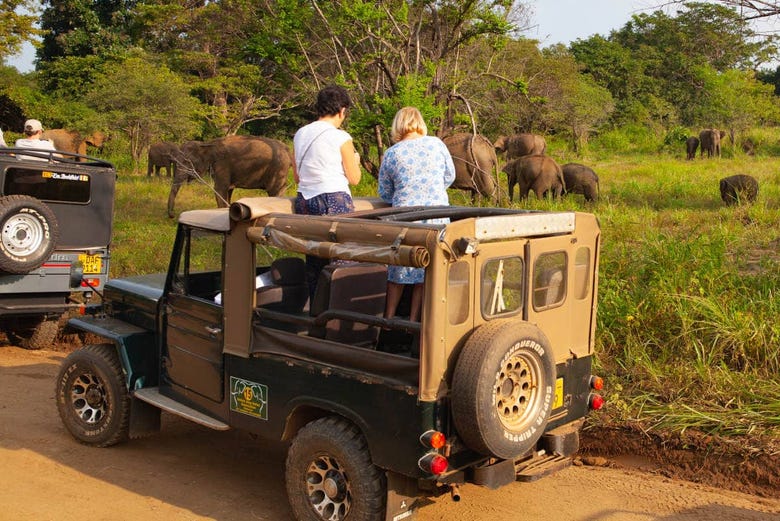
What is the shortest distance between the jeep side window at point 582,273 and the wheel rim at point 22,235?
5.43 m

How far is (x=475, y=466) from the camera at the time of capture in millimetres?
4492

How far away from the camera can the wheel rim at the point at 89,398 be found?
6.28 m

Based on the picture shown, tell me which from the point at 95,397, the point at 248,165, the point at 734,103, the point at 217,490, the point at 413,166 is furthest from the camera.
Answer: the point at 734,103

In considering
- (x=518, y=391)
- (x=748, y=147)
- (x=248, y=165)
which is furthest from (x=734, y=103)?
(x=518, y=391)

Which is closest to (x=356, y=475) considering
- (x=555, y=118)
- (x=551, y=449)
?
(x=551, y=449)

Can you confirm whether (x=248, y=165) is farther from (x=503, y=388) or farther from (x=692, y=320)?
(x=503, y=388)

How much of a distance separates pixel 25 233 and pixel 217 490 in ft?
12.9

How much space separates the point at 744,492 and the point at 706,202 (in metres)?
8.42

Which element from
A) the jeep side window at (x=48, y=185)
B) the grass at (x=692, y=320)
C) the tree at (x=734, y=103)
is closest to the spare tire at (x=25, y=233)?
the jeep side window at (x=48, y=185)

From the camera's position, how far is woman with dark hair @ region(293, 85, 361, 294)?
5.95 meters

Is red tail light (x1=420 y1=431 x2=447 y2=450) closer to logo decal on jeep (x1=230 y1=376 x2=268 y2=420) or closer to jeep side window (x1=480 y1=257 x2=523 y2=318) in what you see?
jeep side window (x1=480 y1=257 x2=523 y2=318)

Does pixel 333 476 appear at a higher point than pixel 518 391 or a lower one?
lower

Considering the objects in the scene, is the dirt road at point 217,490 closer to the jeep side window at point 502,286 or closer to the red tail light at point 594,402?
the red tail light at point 594,402

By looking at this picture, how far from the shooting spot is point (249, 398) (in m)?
5.12
